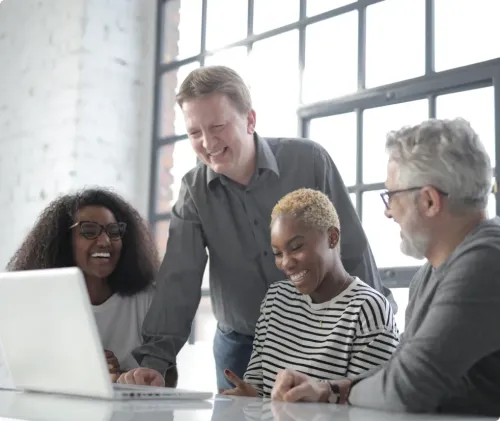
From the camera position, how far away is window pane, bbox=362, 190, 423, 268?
2.98 metres

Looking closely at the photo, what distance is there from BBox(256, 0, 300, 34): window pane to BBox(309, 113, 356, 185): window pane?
546 mm

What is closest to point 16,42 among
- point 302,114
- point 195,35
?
point 195,35

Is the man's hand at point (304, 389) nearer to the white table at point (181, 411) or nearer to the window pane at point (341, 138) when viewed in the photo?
the white table at point (181, 411)

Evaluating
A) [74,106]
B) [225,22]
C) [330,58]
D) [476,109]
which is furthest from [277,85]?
[74,106]

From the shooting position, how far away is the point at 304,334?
173cm

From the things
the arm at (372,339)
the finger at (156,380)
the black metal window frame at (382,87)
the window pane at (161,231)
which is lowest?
the finger at (156,380)

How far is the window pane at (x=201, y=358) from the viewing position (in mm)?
3561

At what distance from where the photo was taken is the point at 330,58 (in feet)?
10.8

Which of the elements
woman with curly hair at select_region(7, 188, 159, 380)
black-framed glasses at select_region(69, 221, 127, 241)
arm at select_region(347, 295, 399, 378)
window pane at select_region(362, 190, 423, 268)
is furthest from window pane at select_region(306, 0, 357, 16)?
arm at select_region(347, 295, 399, 378)

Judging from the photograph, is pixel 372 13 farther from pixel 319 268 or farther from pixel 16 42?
pixel 16 42

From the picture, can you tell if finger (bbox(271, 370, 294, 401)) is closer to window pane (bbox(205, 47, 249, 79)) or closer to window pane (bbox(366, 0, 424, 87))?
window pane (bbox(366, 0, 424, 87))

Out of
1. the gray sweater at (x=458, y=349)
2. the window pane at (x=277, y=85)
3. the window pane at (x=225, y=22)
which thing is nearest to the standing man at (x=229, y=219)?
the gray sweater at (x=458, y=349)

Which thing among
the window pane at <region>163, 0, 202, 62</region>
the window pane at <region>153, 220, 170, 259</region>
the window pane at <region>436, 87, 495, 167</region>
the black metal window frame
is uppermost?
the window pane at <region>163, 0, 202, 62</region>

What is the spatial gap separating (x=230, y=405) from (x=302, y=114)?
2113 mm
